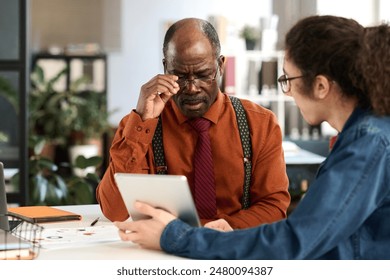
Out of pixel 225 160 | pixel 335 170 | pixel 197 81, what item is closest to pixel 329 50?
pixel 335 170

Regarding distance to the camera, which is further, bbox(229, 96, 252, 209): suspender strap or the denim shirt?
bbox(229, 96, 252, 209): suspender strap

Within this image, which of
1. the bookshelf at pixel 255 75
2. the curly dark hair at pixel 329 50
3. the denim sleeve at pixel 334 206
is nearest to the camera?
the denim sleeve at pixel 334 206

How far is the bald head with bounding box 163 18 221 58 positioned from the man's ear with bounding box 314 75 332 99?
0.68 m

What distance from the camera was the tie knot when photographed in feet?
8.12

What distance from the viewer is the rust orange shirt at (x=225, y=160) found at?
2.39 metres

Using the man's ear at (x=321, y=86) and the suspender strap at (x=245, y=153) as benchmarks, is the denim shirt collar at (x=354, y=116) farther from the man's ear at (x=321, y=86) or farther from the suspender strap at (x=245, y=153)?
the suspender strap at (x=245, y=153)

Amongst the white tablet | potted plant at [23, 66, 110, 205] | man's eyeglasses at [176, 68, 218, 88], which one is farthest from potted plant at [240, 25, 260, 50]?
the white tablet

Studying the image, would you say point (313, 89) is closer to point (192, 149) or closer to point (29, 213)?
point (192, 149)

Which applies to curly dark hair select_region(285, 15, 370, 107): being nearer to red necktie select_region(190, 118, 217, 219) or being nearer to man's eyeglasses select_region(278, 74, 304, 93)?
man's eyeglasses select_region(278, 74, 304, 93)

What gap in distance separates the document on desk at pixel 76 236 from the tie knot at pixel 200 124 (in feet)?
1.43

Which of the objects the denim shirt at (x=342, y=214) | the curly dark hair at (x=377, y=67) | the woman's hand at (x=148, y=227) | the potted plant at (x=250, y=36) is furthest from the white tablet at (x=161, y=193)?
the potted plant at (x=250, y=36)
